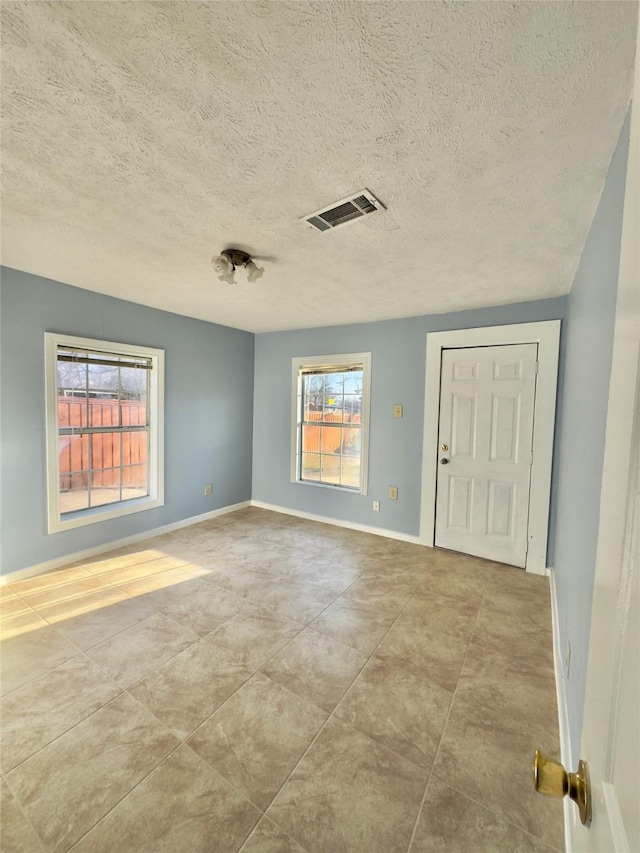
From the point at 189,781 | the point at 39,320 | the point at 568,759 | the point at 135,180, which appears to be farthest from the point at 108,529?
the point at 568,759

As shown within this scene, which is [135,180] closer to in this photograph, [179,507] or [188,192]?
[188,192]

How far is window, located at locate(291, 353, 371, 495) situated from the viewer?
383cm

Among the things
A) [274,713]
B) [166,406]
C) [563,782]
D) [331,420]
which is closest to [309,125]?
[563,782]

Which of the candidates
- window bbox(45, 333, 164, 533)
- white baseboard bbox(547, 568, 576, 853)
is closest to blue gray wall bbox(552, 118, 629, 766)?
white baseboard bbox(547, 568, 576, 853)

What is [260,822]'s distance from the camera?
1.14m

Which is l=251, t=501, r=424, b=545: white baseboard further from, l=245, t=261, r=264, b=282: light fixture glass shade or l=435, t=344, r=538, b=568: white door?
l=245, t=261, r=264, b=282: light fixture glass shade

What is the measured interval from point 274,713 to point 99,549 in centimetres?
241

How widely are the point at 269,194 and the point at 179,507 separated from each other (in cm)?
328

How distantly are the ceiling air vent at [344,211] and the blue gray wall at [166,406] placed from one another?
228 centimetres

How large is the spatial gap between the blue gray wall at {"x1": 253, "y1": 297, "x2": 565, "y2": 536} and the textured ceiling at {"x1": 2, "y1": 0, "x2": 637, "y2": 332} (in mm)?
1137

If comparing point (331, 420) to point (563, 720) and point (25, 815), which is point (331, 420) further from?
point (25, 815)

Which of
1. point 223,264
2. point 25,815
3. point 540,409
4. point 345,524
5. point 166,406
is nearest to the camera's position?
point 25,815

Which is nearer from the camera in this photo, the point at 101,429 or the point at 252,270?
the point at 252,270

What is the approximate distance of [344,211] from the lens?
5.43 ft
